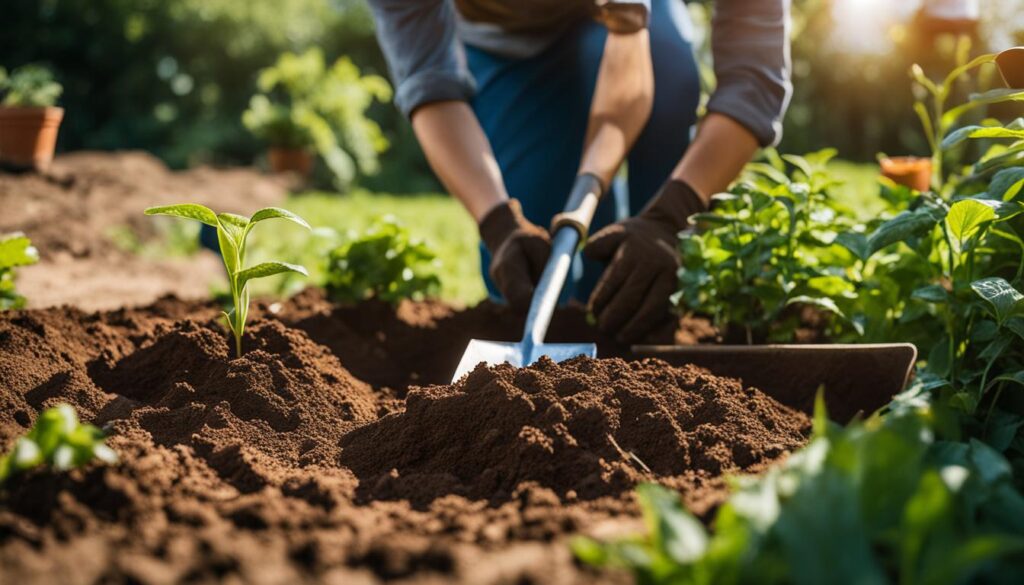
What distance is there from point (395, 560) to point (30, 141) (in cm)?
607

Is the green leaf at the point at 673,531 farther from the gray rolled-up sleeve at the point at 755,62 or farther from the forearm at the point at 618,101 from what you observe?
Answer: the gray rolled-up sleeve at the point at 755,62

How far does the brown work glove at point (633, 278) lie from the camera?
2.37 meters

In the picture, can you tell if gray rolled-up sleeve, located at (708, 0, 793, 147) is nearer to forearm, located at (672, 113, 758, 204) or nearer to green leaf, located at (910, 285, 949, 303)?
forearm, located at (672, 113, 758, 204)

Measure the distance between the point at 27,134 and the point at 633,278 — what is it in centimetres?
516

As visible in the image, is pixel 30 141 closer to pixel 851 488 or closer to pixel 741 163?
pixel 741 163

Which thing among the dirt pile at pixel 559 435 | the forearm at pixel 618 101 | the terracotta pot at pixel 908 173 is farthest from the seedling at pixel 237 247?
the terracotta pot at pixel 908 173

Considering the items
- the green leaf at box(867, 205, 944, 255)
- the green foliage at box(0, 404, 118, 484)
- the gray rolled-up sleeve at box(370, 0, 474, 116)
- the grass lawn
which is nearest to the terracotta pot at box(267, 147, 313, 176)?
the grass lawn

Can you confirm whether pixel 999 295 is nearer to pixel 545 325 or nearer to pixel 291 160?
pixel 545 325

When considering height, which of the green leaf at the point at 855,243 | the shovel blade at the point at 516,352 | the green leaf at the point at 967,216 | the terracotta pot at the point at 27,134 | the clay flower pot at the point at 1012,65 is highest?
the clay flower pot at the point at 1012,65

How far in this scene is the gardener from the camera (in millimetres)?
2438

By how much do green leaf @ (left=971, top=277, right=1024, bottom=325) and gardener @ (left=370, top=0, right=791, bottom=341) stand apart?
1.01 meters

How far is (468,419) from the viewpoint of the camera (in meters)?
1.51

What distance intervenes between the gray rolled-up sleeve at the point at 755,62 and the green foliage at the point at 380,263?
1036 millimetres

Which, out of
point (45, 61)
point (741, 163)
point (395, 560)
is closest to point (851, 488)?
point (395, 560)
